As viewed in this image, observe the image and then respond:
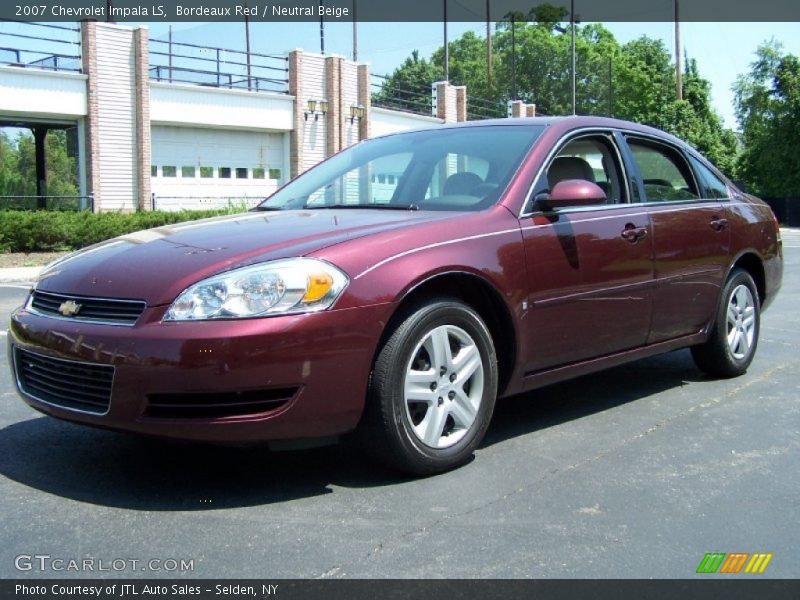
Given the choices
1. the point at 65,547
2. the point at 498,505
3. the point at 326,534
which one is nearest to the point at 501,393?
the point at 498,505

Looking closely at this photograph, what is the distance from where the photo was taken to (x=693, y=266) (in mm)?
5480

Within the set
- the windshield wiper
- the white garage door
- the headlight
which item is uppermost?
the white garage door

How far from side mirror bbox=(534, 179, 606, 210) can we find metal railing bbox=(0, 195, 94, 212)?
77.4 feet

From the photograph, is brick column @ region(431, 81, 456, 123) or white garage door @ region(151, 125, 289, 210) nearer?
white garage door @ region(151, 125, 289, 210)

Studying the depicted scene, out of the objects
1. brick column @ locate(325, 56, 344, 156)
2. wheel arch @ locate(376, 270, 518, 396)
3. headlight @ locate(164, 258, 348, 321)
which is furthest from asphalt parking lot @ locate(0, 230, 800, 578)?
brick column @ locate(325, 56, 344, 156)

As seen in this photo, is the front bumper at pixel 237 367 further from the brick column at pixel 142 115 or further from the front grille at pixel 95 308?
the brick column at pixel 142 115

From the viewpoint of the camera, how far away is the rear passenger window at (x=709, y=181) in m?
5.99

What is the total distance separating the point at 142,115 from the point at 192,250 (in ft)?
89.6

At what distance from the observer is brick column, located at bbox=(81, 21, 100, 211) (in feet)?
91.6

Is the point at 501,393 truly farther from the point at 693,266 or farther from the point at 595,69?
the point at 595,69

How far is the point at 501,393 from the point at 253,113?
99.8 feet

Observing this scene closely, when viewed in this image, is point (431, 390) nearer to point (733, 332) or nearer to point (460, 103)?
point (733, 332)

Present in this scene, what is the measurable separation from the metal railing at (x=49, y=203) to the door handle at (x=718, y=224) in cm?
2311

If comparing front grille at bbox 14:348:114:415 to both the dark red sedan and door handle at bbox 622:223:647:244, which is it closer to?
the dark red sedan
